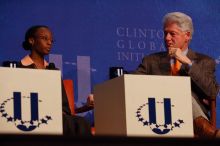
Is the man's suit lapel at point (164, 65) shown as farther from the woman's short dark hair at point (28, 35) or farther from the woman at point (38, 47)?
the woman's short dark hair at point (28, 35)

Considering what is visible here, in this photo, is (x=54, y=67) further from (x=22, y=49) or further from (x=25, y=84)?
(x=25, y=84)

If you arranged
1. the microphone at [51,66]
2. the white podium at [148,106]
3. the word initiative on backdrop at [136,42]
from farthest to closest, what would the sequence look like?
the word initiative on backdrop at [136,42] < the microphone at [51,66] < the white podium at [148,106]

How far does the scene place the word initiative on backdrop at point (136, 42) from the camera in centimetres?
450

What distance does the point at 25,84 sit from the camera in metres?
2.42

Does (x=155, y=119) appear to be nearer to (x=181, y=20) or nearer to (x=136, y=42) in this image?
(x=136, y=42)

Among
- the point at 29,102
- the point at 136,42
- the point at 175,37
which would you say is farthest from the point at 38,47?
the point at 29,102

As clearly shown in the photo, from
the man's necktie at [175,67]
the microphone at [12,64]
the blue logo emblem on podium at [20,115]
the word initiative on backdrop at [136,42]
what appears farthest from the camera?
the man's necktie at [175,67]

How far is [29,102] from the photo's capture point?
2398 mm

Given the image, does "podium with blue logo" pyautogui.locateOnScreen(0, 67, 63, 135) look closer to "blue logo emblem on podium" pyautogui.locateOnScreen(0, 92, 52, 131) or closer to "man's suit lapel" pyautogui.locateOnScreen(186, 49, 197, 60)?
"blue logo emblem on podium" pyautogui.locateOnScreen(0, 92, 52, 131)

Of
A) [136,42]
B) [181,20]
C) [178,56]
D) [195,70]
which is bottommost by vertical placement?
[195,70]

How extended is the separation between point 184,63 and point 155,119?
7.12 feet

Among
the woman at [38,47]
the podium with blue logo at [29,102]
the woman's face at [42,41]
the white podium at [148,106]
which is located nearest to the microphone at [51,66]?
the woman at [38,47]

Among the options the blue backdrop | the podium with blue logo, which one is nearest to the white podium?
the podium with blue logo

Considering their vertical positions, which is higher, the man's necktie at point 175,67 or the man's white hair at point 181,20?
the man's white hair at point 181,20
